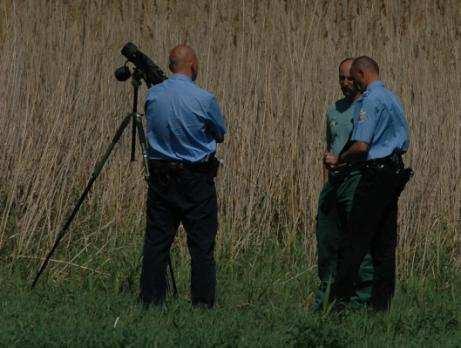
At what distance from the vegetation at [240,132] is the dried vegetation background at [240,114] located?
0.04 feet

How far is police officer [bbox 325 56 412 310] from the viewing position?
25.4 feet

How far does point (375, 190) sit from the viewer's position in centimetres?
780

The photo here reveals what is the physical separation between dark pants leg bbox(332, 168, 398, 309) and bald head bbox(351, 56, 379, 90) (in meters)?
0.57

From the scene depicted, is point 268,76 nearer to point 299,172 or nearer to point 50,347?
point 299,172

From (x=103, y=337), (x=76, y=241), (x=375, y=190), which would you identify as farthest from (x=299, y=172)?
(x=103, y=337)

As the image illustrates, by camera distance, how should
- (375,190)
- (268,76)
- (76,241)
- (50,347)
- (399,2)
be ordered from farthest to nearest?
(399,2) → (268,76) → (76,241) → (375,190) → (50,347)

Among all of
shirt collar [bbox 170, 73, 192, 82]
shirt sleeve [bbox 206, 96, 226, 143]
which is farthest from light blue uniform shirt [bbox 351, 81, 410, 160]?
shirt collar [bbox 170, 73, 192, 82]

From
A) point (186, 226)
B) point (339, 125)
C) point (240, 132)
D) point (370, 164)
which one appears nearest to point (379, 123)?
point (370, 164)

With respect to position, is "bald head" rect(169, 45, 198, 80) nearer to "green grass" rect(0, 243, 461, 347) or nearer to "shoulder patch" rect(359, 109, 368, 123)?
"shoulder patch" rect(359, 109, 368, 123)

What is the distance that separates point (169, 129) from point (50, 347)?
1.90 metres

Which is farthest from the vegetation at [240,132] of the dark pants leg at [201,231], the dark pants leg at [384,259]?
the dark pants leg at [384,259]

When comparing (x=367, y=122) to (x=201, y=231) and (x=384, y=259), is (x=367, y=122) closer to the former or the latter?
(x=384, y=259)

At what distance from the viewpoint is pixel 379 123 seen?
306 inches

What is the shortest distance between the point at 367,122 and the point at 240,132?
2.95 meters
